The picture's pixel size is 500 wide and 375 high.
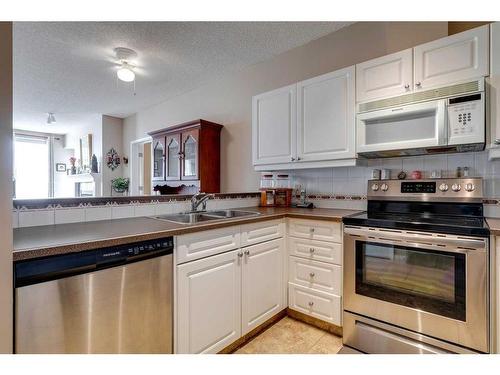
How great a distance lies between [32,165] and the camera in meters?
6.41

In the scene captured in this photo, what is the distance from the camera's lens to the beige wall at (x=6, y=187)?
0.81 m

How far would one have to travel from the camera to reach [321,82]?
7.14 ft

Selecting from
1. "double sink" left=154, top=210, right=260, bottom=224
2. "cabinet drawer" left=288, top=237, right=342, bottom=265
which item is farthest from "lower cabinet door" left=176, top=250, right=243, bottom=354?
"cabinet drawer" left=288, top=237, right=342, bottom=265

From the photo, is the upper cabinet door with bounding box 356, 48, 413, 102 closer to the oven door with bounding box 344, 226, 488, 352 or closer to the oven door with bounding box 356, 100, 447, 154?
the oven door with bounding box 356, 100, 447, 154

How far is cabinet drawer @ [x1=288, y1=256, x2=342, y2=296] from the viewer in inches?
72.2

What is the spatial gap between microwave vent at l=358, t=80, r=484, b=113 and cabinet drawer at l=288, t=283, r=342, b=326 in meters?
1.38

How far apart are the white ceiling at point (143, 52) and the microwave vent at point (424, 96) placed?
3.32 ft

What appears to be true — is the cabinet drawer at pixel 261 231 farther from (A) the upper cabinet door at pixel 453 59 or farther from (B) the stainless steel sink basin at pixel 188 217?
(A) the upper cabinet door at pixel 453 59

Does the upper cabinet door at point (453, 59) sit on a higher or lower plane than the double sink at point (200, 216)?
higher

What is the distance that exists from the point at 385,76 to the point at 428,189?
0.87m

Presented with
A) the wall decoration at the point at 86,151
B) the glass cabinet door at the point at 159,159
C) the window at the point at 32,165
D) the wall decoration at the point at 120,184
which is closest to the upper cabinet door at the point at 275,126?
the glass cabinet door at the point at 159,159

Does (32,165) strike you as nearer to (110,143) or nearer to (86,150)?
(86,150)

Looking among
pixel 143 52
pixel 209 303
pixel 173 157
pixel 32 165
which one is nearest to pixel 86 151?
pixel 32 165

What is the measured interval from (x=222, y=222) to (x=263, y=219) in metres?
0.39
